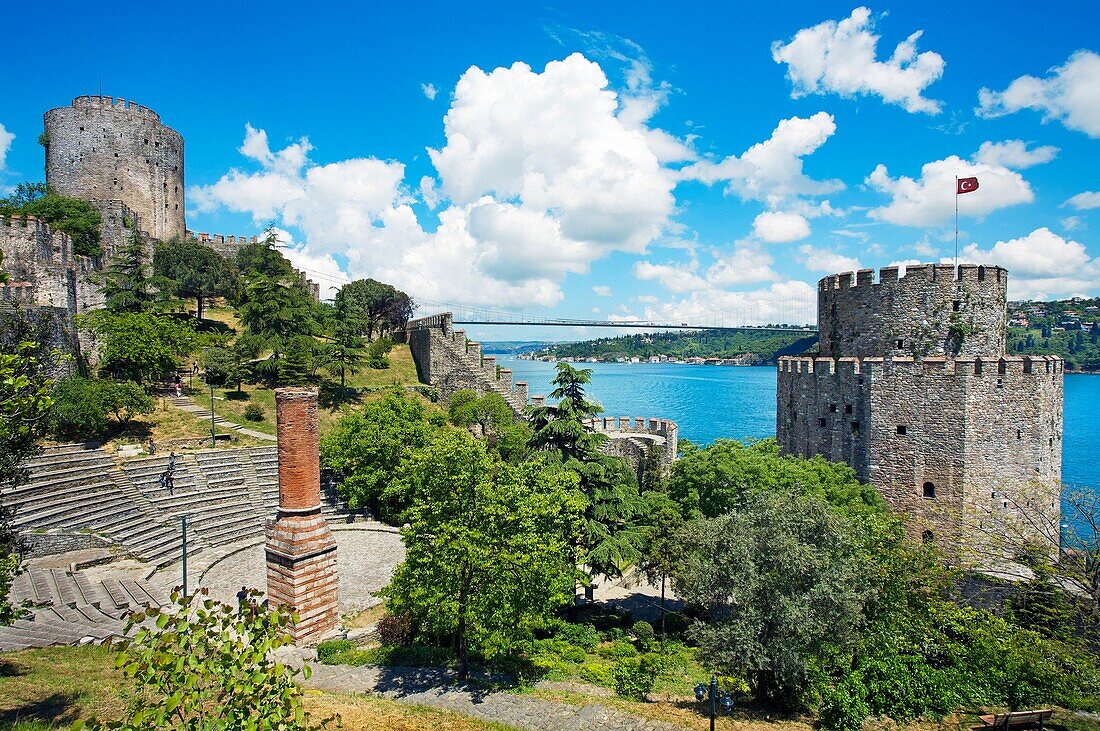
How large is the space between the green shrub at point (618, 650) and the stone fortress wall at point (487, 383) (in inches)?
545

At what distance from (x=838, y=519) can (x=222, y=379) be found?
29609 millimetres

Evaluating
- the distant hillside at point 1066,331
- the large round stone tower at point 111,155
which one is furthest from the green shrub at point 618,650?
the distant hillside at point 1066,331

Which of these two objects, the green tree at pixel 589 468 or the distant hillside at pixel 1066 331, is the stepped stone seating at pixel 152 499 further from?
the distant hillside at pixel 1066 331

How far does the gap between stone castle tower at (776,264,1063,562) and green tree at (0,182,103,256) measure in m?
41.4

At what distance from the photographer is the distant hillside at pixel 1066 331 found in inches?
3516

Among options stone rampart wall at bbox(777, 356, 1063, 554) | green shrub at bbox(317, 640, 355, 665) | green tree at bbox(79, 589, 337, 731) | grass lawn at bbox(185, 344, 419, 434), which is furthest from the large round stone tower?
stone rampart wall at bbox(777, 356, 1063, 554)

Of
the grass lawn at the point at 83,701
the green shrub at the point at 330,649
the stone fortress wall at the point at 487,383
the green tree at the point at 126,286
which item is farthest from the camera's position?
the stone fortress wall at the point at 487,383

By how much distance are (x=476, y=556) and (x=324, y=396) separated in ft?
72.5

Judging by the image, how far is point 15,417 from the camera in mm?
6848

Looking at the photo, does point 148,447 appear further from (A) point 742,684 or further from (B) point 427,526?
(A) point 742,684

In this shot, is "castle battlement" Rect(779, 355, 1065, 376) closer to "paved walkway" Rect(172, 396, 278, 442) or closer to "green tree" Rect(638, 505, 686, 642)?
"green tree" Rect(638, 505, 686, 642)

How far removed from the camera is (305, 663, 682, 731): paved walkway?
9992 mm

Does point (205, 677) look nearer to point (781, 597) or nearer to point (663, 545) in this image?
point (781, 597)

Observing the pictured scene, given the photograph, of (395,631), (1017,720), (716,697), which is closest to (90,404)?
(395,631)
